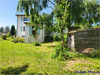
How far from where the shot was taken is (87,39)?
5746 mm

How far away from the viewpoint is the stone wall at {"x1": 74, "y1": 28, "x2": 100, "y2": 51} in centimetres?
550

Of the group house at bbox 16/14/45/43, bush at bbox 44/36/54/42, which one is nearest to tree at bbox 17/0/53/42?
house at bbox 16/14/45/43

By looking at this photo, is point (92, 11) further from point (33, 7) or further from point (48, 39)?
point (33, 7)

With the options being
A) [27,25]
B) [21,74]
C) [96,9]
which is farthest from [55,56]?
[96,9]

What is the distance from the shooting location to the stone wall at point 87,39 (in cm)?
550

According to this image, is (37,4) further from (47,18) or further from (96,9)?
(96,9)

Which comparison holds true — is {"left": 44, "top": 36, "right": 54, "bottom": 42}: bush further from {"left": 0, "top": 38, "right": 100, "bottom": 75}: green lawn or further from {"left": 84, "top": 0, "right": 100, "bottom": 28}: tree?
{"left": 0, "top": 38, "right": 100, "bottom": 75}: green lawn

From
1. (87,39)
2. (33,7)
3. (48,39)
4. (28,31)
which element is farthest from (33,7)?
(48,39)

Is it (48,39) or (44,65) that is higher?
(48,39)

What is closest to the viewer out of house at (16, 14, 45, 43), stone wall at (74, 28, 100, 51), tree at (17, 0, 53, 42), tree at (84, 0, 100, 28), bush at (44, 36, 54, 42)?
stone wall at (74, 28, 100, 51)

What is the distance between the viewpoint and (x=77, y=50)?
19.4 feet

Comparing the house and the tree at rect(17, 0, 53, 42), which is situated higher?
the tree at rect(17, 0, 53, 42)

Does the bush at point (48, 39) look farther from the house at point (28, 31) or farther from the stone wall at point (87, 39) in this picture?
the stone wall at point (87, 39)

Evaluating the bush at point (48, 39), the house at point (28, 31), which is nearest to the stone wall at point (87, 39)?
the house at point (28, 31)
